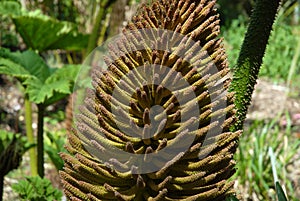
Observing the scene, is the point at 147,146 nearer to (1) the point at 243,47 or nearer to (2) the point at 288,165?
(1) the point at 243,47

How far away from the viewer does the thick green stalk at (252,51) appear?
91 centimetres

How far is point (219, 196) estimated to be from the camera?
755mm

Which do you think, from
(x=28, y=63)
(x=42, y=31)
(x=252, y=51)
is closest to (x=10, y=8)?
(x=42, y=31)

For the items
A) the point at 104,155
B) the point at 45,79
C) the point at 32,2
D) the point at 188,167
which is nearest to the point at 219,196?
the point at 188,167

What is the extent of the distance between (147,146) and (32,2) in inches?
180

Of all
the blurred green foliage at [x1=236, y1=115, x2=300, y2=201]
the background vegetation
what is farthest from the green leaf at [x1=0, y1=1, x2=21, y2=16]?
the blurred green foliage at [x1=236, y1=115, x2=300, y2=201]

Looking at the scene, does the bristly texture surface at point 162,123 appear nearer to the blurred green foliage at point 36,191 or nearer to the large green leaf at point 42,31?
the blurred green foliage at point 36,191

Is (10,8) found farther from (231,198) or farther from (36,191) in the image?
(231,198)

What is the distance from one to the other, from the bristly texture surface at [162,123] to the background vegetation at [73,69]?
0.35 meters

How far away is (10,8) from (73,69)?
1.65 feet

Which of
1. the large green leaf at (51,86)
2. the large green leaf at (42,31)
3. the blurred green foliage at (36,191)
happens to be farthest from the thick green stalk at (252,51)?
the large green leaf at (42,31)

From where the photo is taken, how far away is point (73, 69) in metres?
1.83

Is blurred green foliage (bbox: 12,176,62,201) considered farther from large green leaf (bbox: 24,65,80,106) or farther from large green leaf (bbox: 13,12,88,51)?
large green leaf (bbox: 13,12,88,51)

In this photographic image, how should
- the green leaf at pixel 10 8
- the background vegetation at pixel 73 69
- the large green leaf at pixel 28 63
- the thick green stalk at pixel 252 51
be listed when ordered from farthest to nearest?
the green leaf at pixel 10 8, the background vegetation at pixel 73 69, the large green leaf at pixel 28 63, the thick green stalk at pixel 252 51
